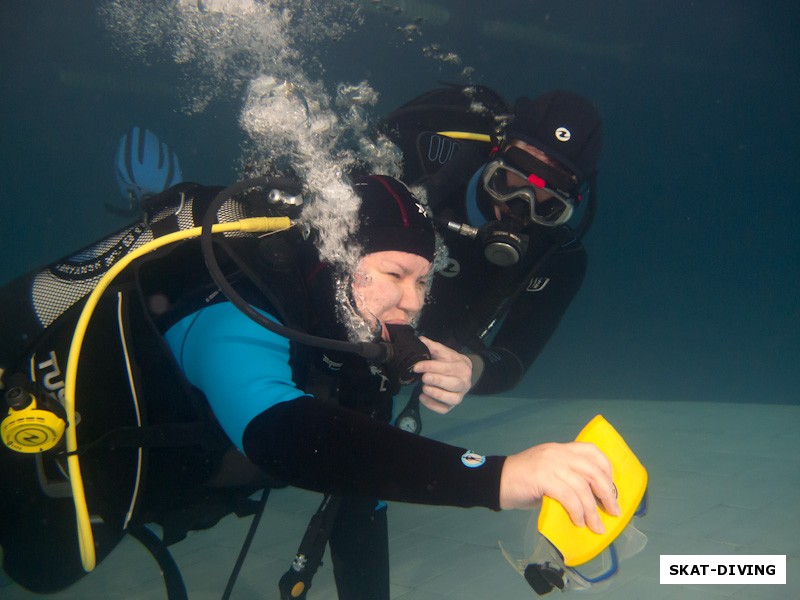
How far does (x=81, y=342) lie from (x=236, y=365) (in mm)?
645

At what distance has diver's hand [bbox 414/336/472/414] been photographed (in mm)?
1938

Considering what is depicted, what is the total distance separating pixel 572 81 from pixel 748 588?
117ft

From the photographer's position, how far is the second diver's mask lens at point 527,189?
3.20 m

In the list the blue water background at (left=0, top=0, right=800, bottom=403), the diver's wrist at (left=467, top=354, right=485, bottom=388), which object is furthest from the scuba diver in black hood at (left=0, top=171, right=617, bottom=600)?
the blue water background at (left=0, top=0, right=800, bottom=403)

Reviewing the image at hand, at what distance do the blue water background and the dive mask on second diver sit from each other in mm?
19006

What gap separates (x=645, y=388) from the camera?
2400cm

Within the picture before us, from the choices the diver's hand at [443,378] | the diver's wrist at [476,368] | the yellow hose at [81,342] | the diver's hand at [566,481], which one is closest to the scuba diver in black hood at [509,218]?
the diver's wrist at [476,368]

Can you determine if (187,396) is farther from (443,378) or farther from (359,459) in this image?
(443,378)

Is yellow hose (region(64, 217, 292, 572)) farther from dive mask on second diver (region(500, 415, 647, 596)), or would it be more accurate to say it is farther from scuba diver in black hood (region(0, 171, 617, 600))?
dive mask on second diver (region(500, 415, 647, 596))

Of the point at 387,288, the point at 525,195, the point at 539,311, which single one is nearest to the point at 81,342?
the point at 387,288

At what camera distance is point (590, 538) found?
103 cm

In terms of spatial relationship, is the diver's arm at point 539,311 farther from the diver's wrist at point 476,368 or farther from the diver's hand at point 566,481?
the diver's hand at point 566,481

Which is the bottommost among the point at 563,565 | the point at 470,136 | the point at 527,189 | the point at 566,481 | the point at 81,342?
the point at 563,565

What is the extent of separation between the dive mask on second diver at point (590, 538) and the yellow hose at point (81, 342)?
1.16 metres
